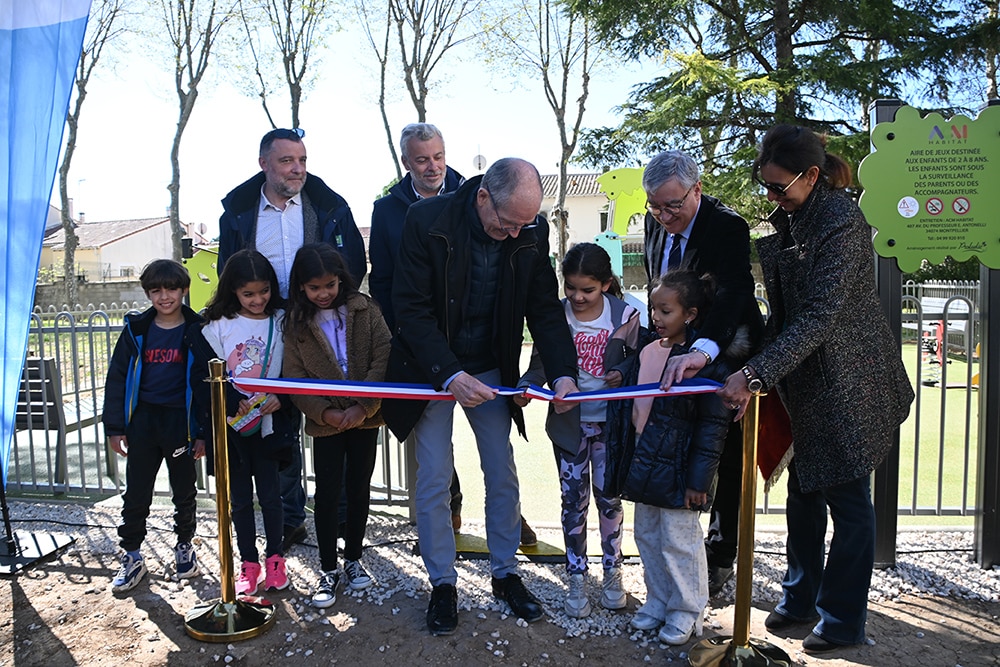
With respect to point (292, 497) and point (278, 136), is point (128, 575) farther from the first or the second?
point (278, 136)

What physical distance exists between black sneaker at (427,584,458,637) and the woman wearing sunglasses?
1.50 meters

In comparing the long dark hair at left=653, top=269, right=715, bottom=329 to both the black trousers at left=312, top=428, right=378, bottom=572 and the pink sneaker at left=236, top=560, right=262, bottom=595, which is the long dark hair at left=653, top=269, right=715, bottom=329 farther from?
the pink sneaker at left=236, top=560, right=262, bottom=595

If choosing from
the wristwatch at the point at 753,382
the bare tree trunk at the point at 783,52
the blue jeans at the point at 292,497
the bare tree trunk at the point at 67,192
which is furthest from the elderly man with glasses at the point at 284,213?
the bare tree trunk at the point at 67,192

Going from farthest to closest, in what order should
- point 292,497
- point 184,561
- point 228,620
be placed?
point 292,497, point 184,561, point 228,620

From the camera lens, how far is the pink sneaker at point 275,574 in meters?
3.71

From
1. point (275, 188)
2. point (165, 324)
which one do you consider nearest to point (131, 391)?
point (165, 324)

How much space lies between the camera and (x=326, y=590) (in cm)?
359

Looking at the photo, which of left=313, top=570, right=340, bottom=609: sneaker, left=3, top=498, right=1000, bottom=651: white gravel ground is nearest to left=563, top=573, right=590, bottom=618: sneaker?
left=3, top=498, right=1000, bottom=651: white gravel ground

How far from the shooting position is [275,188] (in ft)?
12.9

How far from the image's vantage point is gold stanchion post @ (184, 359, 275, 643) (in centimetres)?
316

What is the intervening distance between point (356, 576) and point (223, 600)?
2.13ft

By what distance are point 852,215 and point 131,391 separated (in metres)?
3.48

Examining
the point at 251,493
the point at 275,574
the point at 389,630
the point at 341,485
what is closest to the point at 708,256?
the point at 341,485

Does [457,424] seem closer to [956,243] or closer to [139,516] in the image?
[139,516]
